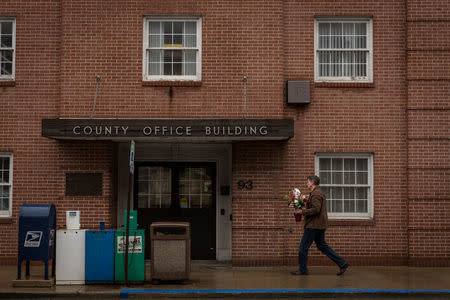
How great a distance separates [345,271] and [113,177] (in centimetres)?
534

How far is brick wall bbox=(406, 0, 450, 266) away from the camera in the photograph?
38.3ft

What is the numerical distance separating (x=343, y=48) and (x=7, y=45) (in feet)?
24.5

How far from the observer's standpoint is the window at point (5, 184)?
12000mm

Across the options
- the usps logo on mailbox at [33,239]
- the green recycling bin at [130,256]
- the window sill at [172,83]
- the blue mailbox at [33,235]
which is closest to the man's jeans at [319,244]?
the green recycling bin at [130,256]

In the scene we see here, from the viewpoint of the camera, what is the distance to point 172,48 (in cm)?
1198

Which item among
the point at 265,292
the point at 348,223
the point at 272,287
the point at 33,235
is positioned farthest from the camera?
the point at 348,223

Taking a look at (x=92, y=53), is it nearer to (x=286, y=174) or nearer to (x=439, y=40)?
(x=286, y=174)

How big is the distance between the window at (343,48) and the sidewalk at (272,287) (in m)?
4.28

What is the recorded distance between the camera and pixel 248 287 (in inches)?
371

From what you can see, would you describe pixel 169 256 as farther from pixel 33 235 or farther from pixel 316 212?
pixel 316 212

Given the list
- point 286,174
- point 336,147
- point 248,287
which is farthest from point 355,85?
point 248,287

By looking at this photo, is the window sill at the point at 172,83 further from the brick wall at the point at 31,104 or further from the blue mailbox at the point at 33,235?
the blue mailbox at the point at 33,235

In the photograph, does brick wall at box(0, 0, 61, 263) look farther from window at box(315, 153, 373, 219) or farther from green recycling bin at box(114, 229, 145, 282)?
window at box(315, 153, 373, 219)

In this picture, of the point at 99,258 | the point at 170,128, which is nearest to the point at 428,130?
the point at 170,128
